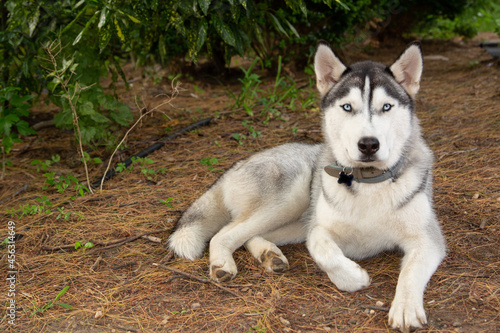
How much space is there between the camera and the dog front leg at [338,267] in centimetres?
282

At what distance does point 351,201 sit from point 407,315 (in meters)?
0.89

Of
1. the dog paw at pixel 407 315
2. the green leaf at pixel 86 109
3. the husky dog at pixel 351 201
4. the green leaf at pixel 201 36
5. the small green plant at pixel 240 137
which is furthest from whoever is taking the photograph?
the small green plant at pixel 240 137

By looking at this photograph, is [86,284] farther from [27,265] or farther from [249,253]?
[249,253]

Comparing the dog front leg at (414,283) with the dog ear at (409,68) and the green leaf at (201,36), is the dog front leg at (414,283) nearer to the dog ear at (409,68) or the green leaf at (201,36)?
the dog ear at (409,68)

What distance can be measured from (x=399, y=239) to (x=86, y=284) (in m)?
2.11

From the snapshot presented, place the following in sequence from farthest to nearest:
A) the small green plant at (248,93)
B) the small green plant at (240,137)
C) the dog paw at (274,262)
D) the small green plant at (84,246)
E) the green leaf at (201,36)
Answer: the small green plant at (248,93)
the small green plant at (240,137)
the green leaf at (201,36)
the small green plant at (84,246)
the dog paw at (274,262)

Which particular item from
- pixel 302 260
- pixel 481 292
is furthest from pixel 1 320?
pixel 481 292

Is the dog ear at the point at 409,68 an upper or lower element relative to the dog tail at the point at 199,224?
upper

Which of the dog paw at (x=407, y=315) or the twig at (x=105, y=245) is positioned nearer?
the dog paw at (x=407, y=315)

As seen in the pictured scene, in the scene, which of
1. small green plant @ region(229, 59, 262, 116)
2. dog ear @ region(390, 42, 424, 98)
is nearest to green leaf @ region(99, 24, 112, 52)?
dog ear @ region(390, 42, 424, 98)

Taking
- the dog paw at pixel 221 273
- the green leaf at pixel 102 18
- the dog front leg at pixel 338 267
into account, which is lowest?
the dog paw at pixel 221 273

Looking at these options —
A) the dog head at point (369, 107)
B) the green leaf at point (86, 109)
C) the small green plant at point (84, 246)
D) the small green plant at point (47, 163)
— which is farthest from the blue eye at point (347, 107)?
the small green plant at point (47, 163)

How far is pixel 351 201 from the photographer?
312cm

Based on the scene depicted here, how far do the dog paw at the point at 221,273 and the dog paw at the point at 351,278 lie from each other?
695mm
